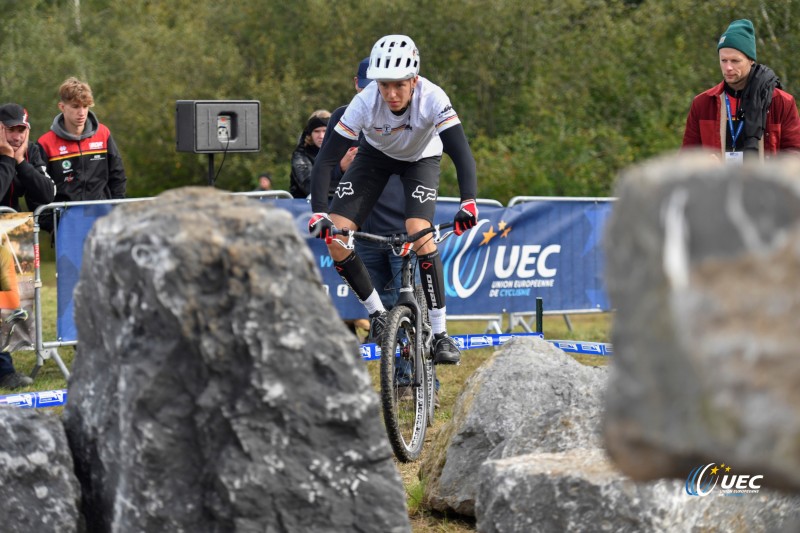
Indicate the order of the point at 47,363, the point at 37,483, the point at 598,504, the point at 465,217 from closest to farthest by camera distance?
the point at 37,483 < the point at 598,504 < the point at 465,217 < the point at 47,363

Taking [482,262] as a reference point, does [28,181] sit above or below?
above

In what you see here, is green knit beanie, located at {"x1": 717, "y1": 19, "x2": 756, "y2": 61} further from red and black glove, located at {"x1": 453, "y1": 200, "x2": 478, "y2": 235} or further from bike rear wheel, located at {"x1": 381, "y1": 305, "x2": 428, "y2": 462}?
bike rear wheel, located at {"x1": 381, "y1": 305, "x2": 428, "y2": 462}

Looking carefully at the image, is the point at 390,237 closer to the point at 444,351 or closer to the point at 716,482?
the point at 444,351

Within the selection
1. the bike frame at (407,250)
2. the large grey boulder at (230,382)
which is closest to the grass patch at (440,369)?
the bike frame at (407,250)

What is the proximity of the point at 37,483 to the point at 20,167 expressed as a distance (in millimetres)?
5583

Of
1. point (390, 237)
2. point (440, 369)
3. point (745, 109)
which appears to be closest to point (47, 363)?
point (440, 369)

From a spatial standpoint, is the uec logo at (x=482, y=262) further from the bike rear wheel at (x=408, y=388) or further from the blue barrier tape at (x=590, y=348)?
the bike rear wheel at (x=408, y=388)

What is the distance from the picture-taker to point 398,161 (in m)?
6.92

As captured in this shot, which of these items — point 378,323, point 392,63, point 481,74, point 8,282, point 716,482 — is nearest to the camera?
point 716,482

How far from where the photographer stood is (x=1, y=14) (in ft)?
122

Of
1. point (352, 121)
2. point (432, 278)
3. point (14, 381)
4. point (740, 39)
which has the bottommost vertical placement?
point (14, 381)

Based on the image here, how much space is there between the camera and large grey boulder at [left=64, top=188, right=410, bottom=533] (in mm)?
3393

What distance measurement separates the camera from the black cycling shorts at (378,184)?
6.84m

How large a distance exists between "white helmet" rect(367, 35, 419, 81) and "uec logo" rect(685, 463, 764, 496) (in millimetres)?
3060
